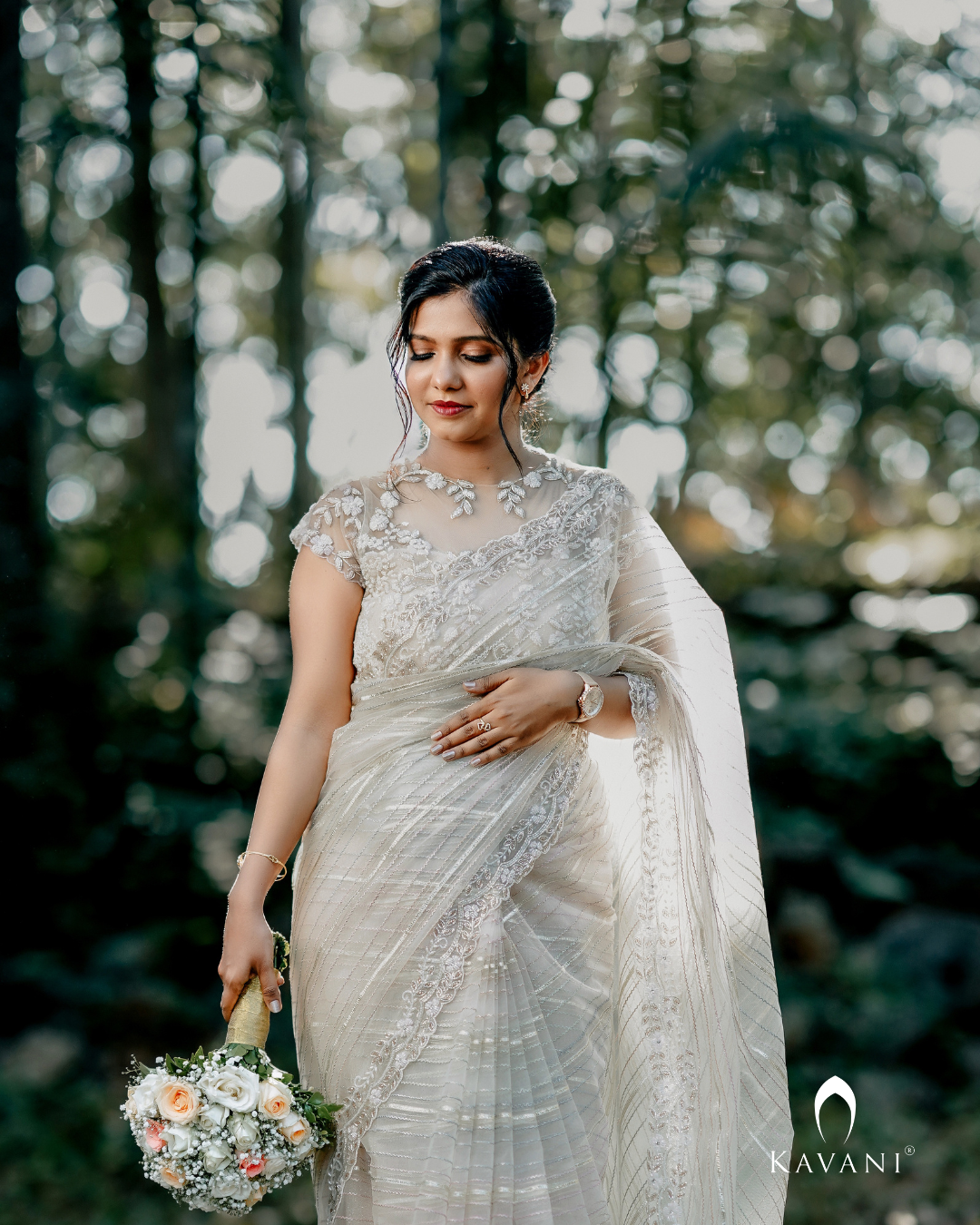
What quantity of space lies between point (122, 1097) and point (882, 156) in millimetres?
4191

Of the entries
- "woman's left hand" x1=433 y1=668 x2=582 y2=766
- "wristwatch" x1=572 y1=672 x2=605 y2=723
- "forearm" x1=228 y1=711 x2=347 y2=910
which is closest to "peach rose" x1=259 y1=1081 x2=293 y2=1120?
"forearm" x1=228 y1=711 x2=347 y2=910

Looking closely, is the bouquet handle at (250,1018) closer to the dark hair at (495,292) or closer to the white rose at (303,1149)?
the white rose at (303,1149)

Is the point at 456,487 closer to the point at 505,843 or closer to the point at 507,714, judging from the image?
the point at 507,714

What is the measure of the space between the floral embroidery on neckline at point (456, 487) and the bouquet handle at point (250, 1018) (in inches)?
28.9

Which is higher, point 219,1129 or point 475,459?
point 475,459

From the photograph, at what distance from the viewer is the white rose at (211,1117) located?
5.07 feet

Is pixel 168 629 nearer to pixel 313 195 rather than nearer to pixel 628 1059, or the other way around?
pixel 313 195

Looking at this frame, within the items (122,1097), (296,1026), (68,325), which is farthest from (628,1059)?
(68,325)

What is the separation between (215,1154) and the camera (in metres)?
1.53

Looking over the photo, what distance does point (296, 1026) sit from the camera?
1912 millimetres

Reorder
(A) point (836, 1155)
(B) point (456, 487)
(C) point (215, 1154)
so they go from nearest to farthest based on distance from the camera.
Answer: (C) point (215, 1154)
(B) point (456, 487)
(A) point (836, 1155)

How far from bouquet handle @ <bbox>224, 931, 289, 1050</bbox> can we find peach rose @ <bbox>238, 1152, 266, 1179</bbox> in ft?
0.53

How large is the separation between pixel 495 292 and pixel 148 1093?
127 cm

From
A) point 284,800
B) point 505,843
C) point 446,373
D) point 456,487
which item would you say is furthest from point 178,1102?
point 446,373
